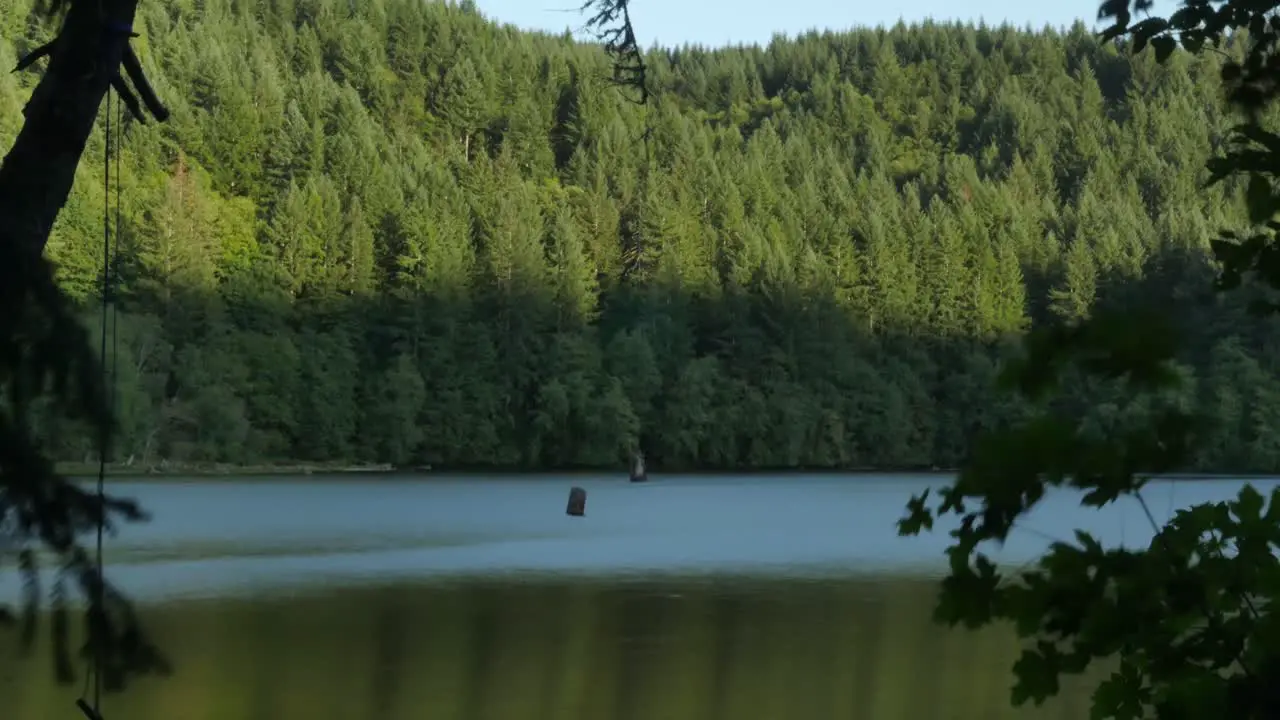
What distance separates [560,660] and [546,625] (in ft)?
6.83

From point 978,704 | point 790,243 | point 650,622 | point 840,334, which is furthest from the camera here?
point 790,243

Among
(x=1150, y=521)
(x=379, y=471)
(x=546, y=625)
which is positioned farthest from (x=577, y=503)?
(x=1150, y=521)

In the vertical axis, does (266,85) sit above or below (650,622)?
above

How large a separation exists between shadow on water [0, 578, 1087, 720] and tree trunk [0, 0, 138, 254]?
831 cm

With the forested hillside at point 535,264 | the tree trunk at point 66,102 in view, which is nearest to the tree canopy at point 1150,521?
the tree trunk at point 66,102

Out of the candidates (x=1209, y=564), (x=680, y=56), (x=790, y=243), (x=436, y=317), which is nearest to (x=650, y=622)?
(x=1209, y=564)

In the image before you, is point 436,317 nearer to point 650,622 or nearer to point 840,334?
point 840,334

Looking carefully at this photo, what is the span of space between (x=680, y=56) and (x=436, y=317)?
54.1m

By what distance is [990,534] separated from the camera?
93.7 inches

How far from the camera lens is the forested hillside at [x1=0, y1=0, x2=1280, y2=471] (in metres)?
61.1

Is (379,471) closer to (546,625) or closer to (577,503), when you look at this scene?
(577,503)

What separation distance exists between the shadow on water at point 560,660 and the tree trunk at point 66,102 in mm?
8312

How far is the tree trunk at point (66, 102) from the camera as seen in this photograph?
2.13m

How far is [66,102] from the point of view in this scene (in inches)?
88.0
